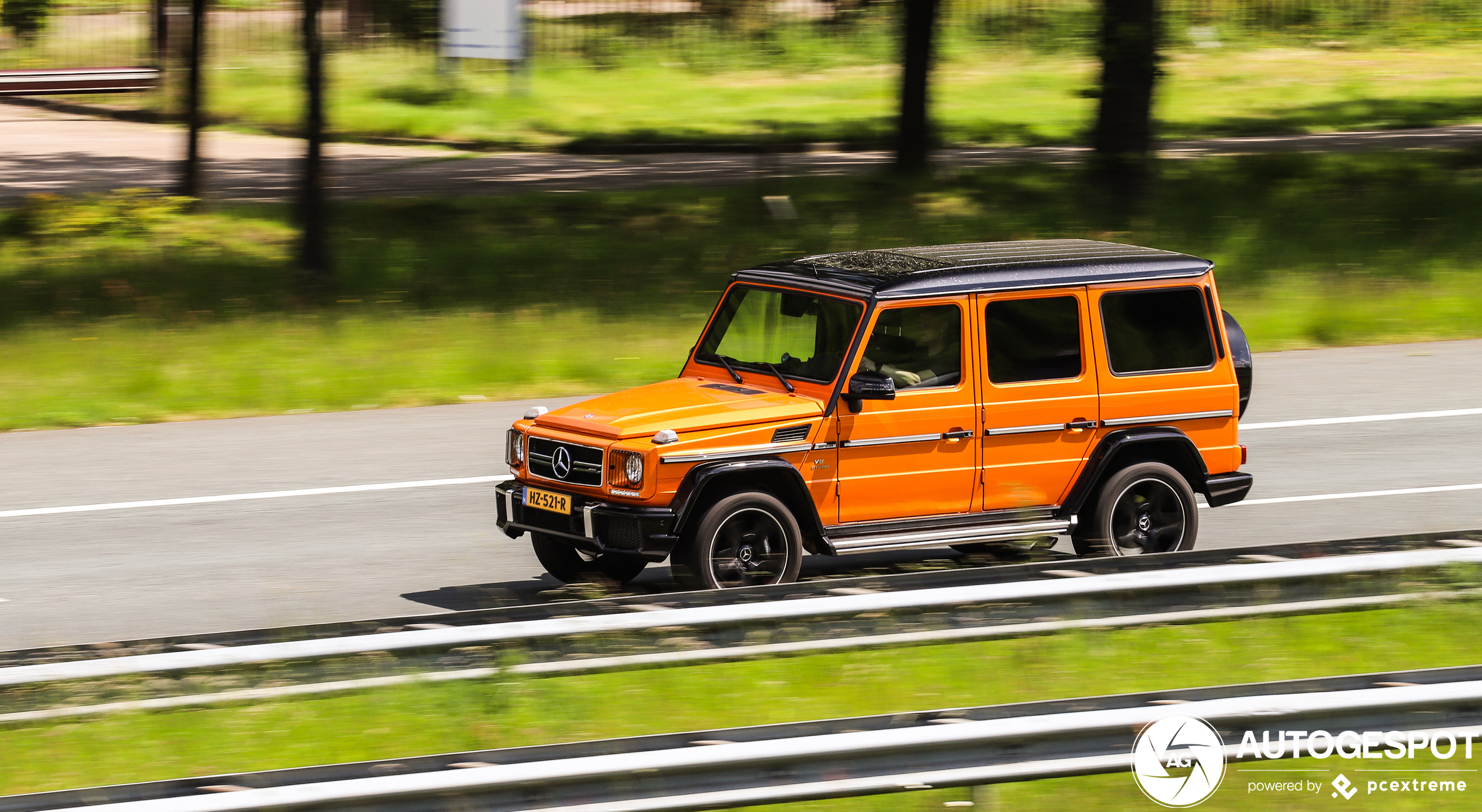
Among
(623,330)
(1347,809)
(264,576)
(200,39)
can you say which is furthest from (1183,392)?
(200,39)

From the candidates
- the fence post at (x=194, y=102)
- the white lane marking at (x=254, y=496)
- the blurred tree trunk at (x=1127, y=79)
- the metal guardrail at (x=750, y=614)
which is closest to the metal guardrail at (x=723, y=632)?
the metal guardrail at (x=750, y=614)

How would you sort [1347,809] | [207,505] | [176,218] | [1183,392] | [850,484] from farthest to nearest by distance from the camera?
[176,218]
[207,505]
[1183,392]
[850,484]
[1347,809]

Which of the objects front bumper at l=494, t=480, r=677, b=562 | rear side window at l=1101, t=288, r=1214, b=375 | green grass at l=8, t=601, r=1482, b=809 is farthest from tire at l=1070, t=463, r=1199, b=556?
front bumper at l=494, t=480, r=677, b=562

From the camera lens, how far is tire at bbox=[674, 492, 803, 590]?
8.64 metres

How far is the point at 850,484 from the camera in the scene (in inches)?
356

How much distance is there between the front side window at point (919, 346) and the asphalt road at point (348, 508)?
144cm

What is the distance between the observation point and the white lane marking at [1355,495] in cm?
1179

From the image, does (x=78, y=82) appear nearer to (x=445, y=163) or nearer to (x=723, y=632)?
(x=445, y=163)

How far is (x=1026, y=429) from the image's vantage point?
9336 millimetres

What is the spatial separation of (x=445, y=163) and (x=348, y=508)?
15.9 m

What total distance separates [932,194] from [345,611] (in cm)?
1506

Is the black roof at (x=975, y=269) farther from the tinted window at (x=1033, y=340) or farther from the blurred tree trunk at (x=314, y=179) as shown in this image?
the blurred tree trunk at (x=314, y=179)

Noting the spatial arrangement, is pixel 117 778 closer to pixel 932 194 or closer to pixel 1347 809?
pixel 1347 809

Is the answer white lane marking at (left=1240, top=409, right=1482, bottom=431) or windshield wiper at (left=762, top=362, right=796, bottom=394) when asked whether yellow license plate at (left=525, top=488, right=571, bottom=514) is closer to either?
windshield wiper at (left=762, top=362, right=796, bottom=394)
